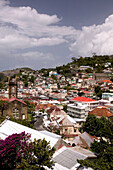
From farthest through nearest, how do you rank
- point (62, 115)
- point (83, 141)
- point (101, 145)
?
point (62, 115)
point (83, 141)
point (101, 145)

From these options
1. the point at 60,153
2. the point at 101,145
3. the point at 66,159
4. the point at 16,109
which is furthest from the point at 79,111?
the point at 66,159

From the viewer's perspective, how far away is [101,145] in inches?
634

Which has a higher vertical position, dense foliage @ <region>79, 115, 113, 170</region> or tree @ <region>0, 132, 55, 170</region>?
tree @ <region>0, 132, 55, 170</region>

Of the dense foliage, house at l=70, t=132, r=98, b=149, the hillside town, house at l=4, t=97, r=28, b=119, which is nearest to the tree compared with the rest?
the hillside town

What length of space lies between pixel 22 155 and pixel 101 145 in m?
10.3

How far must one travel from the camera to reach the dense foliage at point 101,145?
32.2ft

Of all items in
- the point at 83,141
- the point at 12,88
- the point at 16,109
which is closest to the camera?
the point at 83,141

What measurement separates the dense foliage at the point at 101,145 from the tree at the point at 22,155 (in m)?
2.52

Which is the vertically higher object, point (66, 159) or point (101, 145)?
point (66, 159)

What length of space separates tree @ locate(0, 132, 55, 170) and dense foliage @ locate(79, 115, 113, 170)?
99.1 inches

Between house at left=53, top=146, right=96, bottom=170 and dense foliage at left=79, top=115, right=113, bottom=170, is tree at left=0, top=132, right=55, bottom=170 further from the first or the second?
dense foliage at left=79, top=115, right=113, bottom=170

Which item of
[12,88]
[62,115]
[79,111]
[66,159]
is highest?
[12,88]

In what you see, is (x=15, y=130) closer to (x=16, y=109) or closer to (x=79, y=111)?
(x=16, y=109)

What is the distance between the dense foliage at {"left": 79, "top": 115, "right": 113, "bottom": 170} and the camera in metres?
9.83
